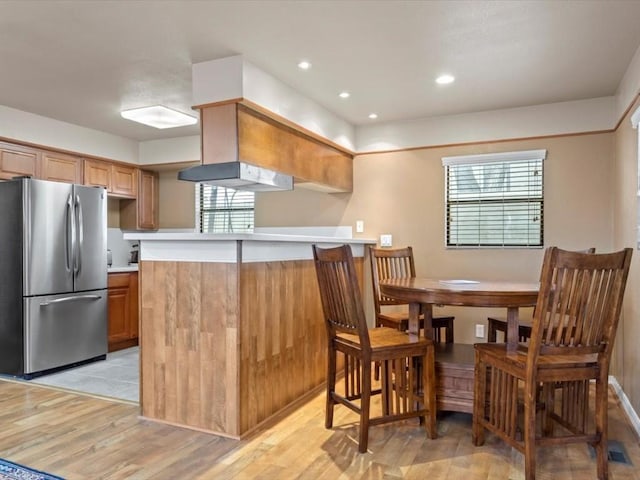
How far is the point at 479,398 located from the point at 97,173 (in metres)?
4.43

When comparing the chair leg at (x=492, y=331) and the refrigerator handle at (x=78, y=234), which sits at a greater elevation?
the refrigerator handle at (x=78, y=234)

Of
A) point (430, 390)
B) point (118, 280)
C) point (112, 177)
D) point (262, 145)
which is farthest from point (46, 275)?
point (430, 390)

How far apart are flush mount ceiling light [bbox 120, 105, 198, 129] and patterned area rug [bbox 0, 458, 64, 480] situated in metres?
2.75

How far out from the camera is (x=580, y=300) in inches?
78.0

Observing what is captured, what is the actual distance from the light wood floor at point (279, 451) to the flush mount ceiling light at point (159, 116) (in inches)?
95.0

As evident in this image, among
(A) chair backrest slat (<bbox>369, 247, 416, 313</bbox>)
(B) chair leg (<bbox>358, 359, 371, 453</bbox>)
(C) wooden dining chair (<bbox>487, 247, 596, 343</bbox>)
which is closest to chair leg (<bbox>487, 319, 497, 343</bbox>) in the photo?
(C) wooden dining chair (<bbox>487, 247, 596, 343</bbox>)

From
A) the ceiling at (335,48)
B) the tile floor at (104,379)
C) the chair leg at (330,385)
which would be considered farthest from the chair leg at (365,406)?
the ceiling at (335,48)

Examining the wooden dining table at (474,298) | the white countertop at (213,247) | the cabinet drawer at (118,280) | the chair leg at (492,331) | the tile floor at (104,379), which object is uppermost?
the white countertop at (213,247)

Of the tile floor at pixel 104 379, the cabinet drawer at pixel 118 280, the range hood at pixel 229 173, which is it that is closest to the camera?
the range hood at pixel 229 173

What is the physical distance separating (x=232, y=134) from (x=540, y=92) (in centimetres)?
247

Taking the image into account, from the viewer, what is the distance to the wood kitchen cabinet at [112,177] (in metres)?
4.91

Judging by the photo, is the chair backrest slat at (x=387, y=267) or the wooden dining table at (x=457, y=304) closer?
the wooden dining table at (x=457, y=304)

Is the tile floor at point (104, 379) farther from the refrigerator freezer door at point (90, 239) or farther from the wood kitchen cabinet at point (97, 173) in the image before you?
the wood kitchen cabinet at point (97, 173)

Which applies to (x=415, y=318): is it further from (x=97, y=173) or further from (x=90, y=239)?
(x=97, y=173)
